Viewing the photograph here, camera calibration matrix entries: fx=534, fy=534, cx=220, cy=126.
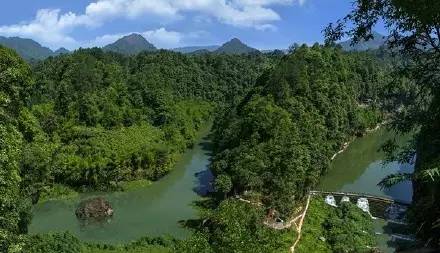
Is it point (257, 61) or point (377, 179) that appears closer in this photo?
point (377, 179)

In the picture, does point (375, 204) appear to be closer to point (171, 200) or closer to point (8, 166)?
point (171, 200)

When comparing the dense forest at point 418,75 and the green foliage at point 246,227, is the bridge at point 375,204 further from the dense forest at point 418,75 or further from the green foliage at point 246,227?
the dense forest at point 418,75

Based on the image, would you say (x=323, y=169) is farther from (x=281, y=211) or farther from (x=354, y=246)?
(x=354, y=246)

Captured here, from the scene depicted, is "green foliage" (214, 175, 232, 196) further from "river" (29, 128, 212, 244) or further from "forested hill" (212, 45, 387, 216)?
"river" (29, 128, 212, 244)

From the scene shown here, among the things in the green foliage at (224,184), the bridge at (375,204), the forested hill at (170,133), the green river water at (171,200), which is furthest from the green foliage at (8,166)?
the bridge at (375,204)

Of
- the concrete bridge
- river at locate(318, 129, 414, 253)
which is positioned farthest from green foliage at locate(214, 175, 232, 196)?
river at locate(318, 129, 414, 253)

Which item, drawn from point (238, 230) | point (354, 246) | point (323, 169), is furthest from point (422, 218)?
point (323, 169)
